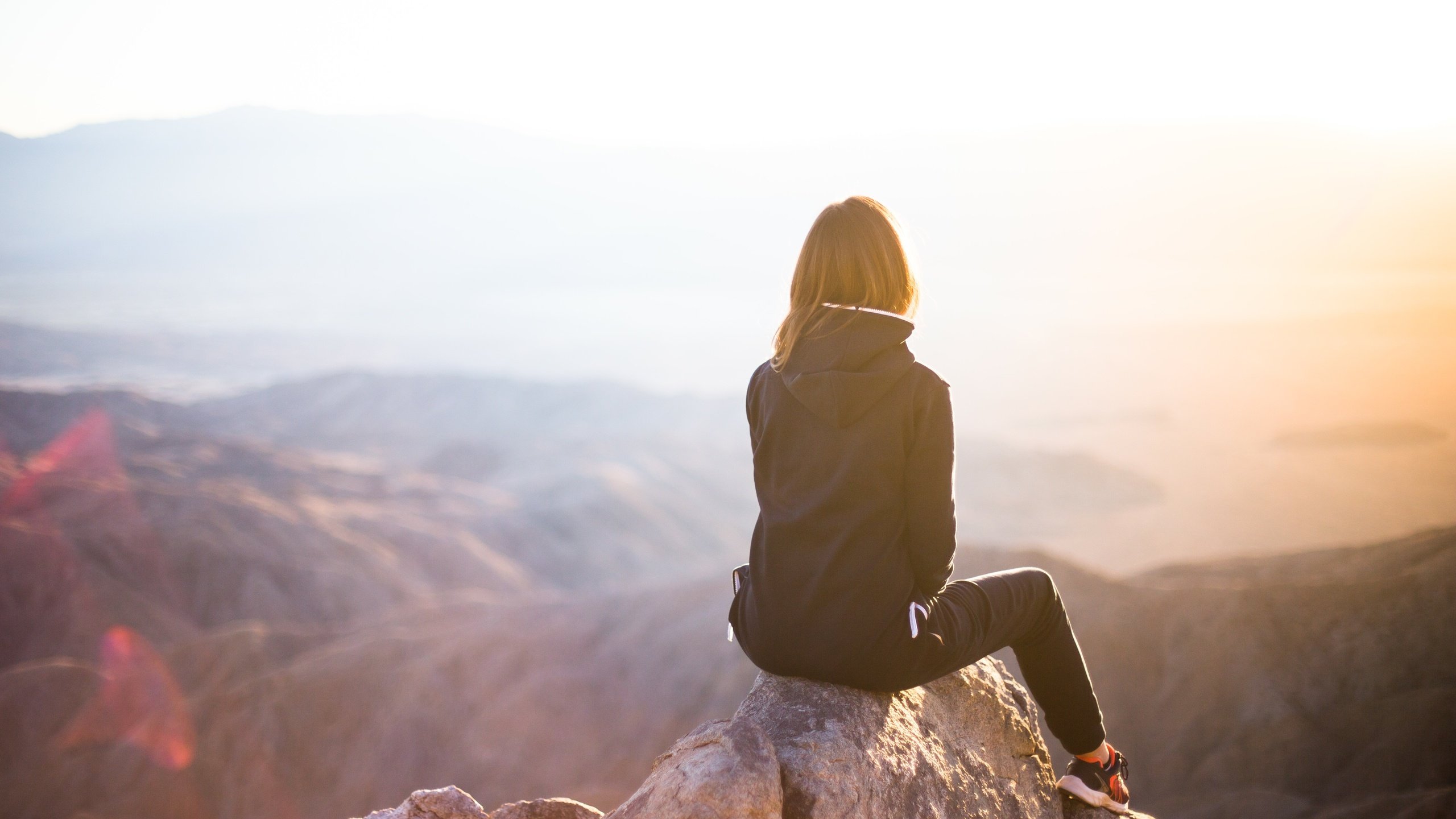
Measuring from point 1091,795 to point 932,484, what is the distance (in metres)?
1.69

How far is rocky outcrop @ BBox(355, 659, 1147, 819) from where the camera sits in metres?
2.66

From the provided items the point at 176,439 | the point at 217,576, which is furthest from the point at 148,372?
the point at 217,576

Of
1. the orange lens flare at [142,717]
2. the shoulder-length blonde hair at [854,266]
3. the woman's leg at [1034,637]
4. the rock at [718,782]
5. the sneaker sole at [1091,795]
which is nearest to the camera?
the rock at [718,782]

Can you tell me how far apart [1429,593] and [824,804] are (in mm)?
11391

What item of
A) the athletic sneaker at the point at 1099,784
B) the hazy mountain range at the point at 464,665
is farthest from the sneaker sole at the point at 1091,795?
the hazy mountain range at the point at 464,665

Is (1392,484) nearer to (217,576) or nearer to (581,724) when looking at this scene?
(581,724)

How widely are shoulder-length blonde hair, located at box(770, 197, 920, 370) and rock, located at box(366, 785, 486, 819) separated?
2563 mm

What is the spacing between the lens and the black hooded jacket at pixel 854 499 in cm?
262

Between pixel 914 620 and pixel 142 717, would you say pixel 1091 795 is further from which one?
pixel 142 717

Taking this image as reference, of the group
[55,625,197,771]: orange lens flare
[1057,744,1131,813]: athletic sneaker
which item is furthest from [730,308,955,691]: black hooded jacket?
[55,625,197,771]: orange lens flare

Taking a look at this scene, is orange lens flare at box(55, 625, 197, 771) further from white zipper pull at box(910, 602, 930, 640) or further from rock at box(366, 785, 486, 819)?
white zipper pull at box(910, 602, 930, 640)

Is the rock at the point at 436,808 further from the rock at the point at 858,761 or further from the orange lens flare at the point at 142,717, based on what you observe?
the orange lens flare at the point at 142,717

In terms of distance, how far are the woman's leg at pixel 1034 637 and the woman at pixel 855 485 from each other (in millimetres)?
13

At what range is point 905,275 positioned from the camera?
2.78 m
